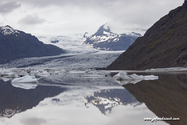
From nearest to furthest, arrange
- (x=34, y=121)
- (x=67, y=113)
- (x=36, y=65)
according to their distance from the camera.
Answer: (x=34, y=121) → (x=67, y=113) → (x=36, y=65)

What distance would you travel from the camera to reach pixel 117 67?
3664 inches

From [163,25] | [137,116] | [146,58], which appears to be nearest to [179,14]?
[163,25]

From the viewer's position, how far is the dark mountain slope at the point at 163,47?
201ft

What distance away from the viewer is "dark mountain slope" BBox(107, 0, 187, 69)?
61.2 m

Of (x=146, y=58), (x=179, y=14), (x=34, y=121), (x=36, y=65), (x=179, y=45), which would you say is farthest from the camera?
(x=36, y=65)

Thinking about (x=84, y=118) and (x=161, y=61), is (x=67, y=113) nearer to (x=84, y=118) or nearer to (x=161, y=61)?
(x=84, y=118)

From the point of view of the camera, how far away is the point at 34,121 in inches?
406

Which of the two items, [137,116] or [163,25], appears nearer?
[137,116]

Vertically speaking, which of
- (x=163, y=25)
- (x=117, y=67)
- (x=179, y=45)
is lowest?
(x=117, y=67)

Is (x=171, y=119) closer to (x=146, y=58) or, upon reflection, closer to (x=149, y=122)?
(x=149, y=122)

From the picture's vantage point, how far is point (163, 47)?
73438 millimetres

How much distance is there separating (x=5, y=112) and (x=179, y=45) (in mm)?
58882

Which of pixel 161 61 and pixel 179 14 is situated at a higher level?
pixel 179 14

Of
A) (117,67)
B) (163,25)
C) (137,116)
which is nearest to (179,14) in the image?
(163,25)
